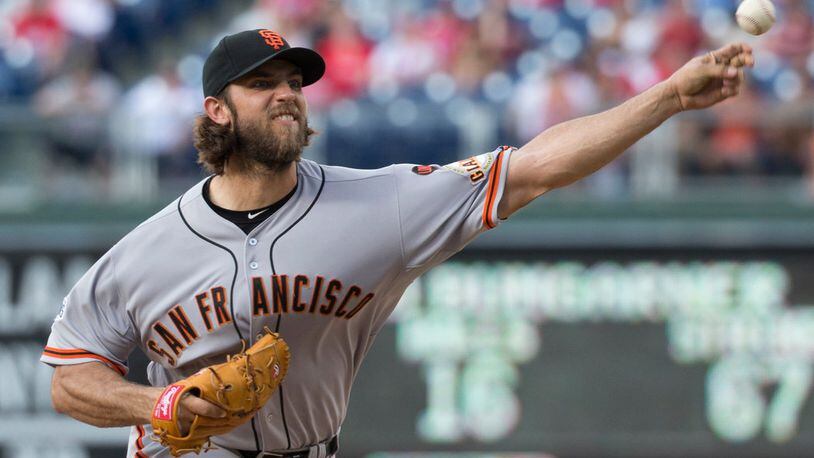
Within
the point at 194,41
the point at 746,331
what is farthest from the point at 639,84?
the point at 194,41

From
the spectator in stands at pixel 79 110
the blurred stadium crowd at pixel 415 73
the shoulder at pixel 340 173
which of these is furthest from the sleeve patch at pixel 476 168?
the spectator in stands at pixel 79 110

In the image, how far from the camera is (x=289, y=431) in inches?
168

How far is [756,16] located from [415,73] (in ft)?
18.8

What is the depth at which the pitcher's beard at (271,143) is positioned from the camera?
13.5 ft

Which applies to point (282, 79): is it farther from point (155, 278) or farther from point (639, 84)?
point (639, 84)

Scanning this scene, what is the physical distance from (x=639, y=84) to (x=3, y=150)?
418cm

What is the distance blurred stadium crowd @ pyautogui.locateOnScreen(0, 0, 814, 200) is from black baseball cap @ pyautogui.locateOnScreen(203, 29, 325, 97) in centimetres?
402

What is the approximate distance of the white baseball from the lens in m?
3.99

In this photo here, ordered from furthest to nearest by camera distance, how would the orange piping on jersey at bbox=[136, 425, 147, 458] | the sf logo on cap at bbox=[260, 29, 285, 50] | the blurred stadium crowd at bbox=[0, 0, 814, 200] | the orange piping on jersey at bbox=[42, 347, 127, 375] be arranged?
the blurred stadium crowd at bbox=[0, 0, 814, 200]
the orange piping on jersey at bbox=[136, 425, 147, 458]
the orange piping on jersey at bbox=[42, 347, 127, 375]
the sf logo on cap at bbox=[260, 29, 285, 50]

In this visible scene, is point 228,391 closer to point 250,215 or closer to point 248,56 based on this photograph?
point 250,215

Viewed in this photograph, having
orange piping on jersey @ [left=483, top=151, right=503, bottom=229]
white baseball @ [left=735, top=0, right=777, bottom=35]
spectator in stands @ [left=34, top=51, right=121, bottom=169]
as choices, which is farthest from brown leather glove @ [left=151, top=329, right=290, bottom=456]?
spectator in stands @ [left=34, top=51, right=121, bottom=169]

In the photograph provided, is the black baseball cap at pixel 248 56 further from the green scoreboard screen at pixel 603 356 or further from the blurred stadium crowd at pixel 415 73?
the green scoreboard screen at pixel 603 356

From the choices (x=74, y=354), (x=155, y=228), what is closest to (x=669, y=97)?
(x=155, y=228)

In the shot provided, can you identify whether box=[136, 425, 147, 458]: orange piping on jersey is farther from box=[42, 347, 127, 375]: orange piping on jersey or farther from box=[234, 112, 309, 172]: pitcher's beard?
box=[234, 112, 309, 172]: pitcher's beard
